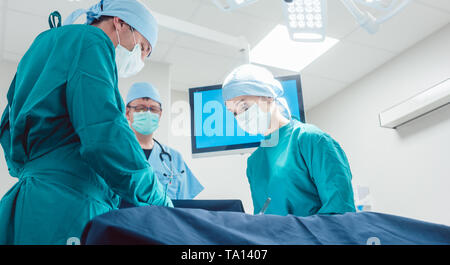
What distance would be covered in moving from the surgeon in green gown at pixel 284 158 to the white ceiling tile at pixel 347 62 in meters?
1.97

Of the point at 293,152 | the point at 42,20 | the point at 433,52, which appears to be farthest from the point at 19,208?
Answer: the point at 433,52

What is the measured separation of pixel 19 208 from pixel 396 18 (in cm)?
→ 328

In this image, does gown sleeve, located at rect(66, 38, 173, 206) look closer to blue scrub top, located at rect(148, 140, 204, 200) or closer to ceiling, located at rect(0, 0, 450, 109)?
blue scrub top, located at rect(148, 140, 204, 200)

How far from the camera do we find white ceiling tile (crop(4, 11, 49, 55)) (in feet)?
10.0

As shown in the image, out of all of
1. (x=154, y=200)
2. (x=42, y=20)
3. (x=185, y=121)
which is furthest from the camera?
(x=185, y=121)

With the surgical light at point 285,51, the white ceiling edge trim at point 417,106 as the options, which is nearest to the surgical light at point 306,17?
the surgical light at point 285,51

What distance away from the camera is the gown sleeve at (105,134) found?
0.94m

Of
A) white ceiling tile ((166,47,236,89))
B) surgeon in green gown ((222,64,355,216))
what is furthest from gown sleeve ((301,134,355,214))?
white ceiling tile ((166,47,236,89))

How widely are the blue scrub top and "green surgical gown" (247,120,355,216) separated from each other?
64 cm

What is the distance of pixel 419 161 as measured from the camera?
11.5 ft

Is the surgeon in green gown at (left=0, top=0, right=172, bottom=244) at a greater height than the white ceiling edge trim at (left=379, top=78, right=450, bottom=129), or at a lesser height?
lesser
